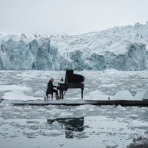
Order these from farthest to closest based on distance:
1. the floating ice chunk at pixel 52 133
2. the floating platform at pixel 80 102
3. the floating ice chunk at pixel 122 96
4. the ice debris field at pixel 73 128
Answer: the floating ice chunk at pixel 122 96
the floating platform at pixel 80 102
the floating ice chunk at pixel 52 133
the ice debris field at pixel 73 128

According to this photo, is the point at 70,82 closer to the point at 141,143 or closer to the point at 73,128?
the point at 73,128

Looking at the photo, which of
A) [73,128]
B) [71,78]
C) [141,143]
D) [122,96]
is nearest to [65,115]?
[73,128]

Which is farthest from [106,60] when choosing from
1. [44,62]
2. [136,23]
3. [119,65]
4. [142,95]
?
[136,23]

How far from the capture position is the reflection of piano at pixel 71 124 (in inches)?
269

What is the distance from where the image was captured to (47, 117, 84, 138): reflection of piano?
6.84m

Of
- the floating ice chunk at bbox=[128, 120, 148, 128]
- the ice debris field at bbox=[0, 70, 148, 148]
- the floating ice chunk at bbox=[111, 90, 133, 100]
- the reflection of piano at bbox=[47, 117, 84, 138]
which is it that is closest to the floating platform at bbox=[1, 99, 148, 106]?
the floating ice chunk at bbox=[111, 90, 133, 100]

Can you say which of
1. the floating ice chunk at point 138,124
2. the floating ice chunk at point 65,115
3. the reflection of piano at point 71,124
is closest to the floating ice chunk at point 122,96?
the floating ice chunk at point 65,115

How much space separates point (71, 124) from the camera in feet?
25.4

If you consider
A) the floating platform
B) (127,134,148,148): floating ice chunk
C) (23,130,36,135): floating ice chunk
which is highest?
(127,134,148,148): floating ice chunk

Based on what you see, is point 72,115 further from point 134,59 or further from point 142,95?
point 134,59

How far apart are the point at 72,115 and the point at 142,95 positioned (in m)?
5.20

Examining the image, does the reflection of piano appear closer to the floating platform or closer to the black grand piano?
the floating platform

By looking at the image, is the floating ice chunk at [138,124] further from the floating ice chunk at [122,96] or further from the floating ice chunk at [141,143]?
the floating ice chunk at [122,96]

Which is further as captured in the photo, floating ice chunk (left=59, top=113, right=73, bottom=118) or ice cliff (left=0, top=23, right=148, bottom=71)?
ice cliff (left=0, top=23, right=148, bottom=71)
